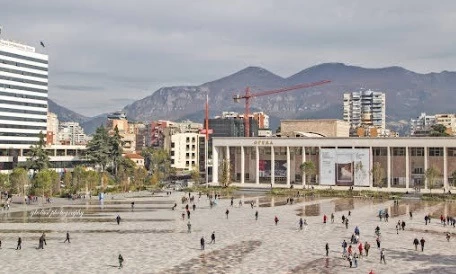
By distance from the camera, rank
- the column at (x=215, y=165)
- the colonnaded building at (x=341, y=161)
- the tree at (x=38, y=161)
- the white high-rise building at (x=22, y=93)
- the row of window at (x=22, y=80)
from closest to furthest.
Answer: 1. the colonnaded building at (x=341, y=161)
2. the tree at (x=38, y=161)
3. the column at (x=215, y=165)
4. the white high-rise building at (x=22, y=93)
5. the row of window at (x=22, y=80)

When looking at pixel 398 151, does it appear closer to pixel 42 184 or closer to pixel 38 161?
pixel 42 184

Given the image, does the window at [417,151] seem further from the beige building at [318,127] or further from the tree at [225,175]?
the tree at [225,175]

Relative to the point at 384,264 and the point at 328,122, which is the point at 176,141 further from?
the point at 384,264

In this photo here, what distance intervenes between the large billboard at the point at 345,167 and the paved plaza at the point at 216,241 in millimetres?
33173

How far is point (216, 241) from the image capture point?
52.2 metres

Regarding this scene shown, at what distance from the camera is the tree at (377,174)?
372 feet

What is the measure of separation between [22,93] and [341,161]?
108226 mm

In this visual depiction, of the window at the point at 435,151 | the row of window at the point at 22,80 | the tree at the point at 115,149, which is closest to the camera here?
the window at the point at 435,151

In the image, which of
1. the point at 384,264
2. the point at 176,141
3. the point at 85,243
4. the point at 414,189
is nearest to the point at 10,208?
the point at 85,243

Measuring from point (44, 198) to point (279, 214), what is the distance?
1829 inches

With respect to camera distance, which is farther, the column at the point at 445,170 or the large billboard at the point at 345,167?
the large billboard at the point at 345,167

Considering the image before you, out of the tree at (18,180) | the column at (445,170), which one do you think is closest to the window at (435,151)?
the column at (445,170)

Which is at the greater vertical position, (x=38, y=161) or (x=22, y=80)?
(x=22, y=80)

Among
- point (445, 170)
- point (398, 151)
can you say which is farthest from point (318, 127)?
point (445, 170)
